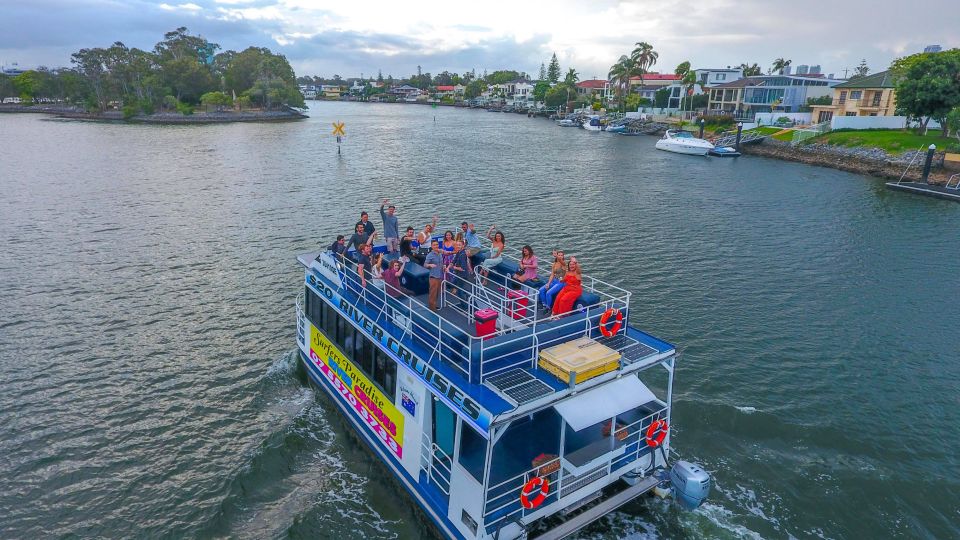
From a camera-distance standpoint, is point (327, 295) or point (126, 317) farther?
point (126, 317)

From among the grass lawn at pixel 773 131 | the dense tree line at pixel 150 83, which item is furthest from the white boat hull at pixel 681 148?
the dense tree line at pixel 150 83

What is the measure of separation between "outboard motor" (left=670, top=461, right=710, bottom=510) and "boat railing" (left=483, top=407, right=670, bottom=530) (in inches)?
19.6

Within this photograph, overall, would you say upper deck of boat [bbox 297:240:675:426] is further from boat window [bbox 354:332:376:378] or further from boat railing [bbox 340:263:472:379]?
boat window [bbox 354:332:376:378]

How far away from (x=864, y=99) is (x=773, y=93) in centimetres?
1696

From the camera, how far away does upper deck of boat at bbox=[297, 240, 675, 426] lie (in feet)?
32.5

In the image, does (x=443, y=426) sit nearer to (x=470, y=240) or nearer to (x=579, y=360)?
(x=579, y=360)

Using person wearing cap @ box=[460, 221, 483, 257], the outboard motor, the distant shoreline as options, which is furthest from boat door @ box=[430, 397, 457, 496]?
the distant shoreline

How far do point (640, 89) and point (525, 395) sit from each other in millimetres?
137233

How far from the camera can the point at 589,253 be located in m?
31.1

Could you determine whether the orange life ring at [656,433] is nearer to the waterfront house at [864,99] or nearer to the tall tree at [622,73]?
the waterfront house at [864,99]

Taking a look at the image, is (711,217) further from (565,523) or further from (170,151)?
(170,151)

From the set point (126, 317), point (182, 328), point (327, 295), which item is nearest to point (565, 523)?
point (327, 295)

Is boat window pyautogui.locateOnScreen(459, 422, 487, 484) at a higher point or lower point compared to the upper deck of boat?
lower

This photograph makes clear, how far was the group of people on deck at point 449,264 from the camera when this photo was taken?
12.5m
